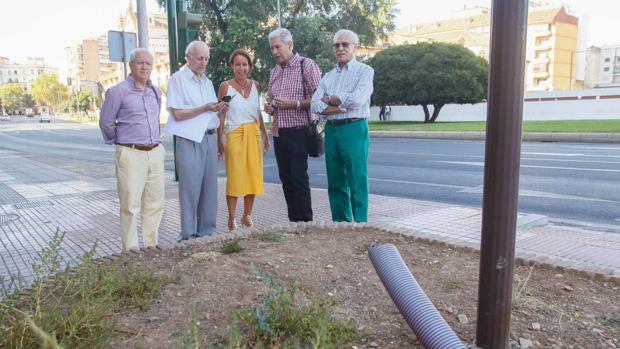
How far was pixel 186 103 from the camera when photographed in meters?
4.66

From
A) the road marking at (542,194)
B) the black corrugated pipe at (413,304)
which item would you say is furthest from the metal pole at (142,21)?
the black corrugated pipe at (413,304)

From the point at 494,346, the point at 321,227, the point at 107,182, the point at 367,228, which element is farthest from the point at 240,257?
the point at 107,182

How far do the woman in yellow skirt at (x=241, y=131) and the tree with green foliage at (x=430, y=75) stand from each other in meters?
30.3

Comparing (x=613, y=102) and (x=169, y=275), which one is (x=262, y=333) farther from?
(x=613, y=102)

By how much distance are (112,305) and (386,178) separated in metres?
8.56

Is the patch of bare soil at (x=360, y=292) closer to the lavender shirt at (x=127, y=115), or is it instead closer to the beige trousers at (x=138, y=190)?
the beige trousers at (x=138, y=190)

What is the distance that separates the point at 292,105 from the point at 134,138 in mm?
1468

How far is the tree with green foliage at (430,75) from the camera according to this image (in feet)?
111

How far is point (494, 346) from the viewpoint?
2.24 m

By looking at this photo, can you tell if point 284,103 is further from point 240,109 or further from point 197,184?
point 197,184

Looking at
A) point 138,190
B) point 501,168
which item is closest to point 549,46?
point 138,190

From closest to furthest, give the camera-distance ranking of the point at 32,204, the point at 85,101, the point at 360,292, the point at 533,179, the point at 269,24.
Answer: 1. the point at 360,292
2. the point at 32,204
3. the point at 533,179
4. the point at 269,24
5. the point at 85,101

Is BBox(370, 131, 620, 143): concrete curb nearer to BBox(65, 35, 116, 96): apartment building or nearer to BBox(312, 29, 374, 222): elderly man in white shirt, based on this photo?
BBox(312, 29, 374, 222): elderly man in white shirt

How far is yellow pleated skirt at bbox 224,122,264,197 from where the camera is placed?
504 cm
